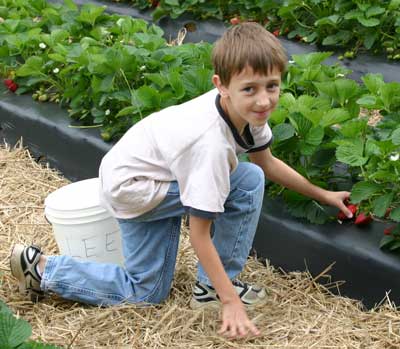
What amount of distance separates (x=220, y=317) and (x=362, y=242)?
1.89 ft

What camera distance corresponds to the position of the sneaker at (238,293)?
2994mm

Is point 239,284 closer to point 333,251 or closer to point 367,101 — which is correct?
point 333,251

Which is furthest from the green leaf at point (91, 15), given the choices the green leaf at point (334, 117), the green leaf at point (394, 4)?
the green leaf at point (334, 117)

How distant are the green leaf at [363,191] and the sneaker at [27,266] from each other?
1.14 meters

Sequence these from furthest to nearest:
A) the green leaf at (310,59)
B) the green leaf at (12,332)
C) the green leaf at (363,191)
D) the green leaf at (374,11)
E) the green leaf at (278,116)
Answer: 1. the green leaf at (374,11)
2. the green leaf at (310,59)
3. the green leaf at (278,116)
4. the green leaf at (363,191)
5. the green leaf at (12,332)

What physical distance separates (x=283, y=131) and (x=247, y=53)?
81 centimetres

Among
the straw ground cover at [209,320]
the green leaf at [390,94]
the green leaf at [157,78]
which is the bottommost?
the straw ground cover at [209,320]

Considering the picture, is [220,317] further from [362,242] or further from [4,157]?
[4,157]

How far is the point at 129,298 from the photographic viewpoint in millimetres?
3029

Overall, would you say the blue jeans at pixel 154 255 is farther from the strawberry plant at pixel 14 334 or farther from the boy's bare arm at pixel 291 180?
the strawberry plant at pixel 14 334

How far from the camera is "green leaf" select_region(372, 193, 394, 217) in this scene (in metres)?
2.87

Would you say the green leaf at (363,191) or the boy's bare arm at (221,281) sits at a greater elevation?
the green leaf at (363,191)

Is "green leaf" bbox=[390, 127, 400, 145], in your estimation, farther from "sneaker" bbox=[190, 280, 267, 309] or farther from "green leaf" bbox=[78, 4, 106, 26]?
"green leaf" bbox=[78, 4, 106, 26]

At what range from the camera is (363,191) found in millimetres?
2934
